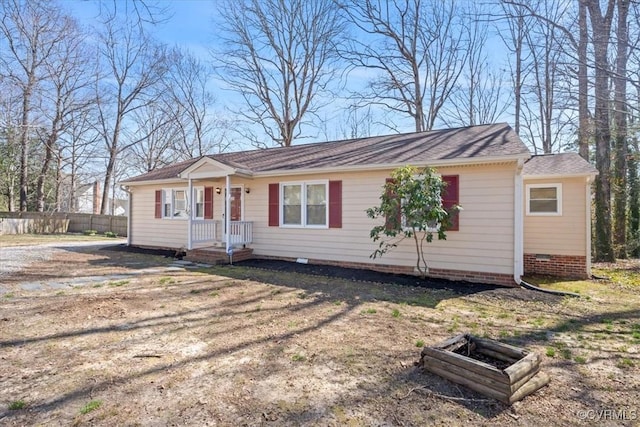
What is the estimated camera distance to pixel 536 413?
268 centimetres

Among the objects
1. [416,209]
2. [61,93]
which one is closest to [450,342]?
[416,209]

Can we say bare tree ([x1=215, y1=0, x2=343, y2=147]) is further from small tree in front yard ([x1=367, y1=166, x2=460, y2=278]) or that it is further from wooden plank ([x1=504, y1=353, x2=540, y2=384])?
wooden plank ([x1=504, y1=353, x2=540, y2=384])

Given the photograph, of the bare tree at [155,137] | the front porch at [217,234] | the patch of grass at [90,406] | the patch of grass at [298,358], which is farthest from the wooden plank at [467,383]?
the bare tree at [155,137]

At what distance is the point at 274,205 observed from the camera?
10164 mm

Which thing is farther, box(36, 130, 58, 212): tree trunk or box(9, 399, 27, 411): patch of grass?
box(36, 130, 58, 212): tree trunk

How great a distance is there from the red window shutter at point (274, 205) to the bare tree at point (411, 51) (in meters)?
11.7

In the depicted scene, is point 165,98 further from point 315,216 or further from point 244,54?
point 315,216

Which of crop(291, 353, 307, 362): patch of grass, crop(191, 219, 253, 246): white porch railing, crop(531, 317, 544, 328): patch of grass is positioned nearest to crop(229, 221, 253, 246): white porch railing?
crop(191, 219, 253, 246): white porch railing

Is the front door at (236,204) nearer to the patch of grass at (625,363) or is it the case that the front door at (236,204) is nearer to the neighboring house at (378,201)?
the neighboring house at (378,201)

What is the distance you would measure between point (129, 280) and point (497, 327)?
7.07 m

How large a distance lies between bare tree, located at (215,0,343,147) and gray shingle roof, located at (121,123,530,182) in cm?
963

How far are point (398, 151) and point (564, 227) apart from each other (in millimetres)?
4693

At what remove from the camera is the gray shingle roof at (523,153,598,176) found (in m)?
8.50

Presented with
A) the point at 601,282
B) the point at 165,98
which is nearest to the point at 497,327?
the point at 601,282
